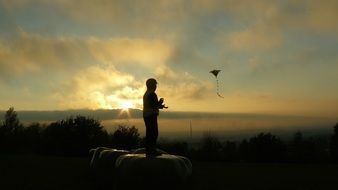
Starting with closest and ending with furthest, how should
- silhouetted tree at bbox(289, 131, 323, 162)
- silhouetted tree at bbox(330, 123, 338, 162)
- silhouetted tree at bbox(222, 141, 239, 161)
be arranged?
silhouetted tree at bbox(222, 141, 239, 161)
silhouetted tree at bbox(289, 131, 323, 162)
silhouetted tree at bbox(330, 123, 338, 162)

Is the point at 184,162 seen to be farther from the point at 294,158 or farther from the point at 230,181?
the point at 294,158

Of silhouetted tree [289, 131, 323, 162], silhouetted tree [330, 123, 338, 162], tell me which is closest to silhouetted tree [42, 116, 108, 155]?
silhouetted tree [289, 131, 323, 162]

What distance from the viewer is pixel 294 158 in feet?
265

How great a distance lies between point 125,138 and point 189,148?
15617 millimetres

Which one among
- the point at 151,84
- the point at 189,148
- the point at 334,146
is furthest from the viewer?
the point at 334,146

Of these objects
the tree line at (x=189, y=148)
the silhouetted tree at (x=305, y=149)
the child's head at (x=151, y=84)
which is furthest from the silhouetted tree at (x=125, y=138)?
the child's head at (x=151, y=84)

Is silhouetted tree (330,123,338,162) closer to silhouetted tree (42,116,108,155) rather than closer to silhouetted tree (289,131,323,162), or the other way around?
silhouetted tree (289,131,323,162)

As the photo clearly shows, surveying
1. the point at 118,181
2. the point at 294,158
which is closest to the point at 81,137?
the point at 294,158

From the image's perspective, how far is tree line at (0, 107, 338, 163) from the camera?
79688 mm

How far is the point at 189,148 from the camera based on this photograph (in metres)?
75.2

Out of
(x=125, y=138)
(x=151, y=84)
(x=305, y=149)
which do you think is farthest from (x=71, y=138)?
(x=151, y=84)

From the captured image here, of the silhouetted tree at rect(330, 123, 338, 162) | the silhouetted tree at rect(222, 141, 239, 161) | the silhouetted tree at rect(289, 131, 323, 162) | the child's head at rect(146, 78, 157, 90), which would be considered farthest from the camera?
the silhouetted tree at rect(330, 123, 338, 162)

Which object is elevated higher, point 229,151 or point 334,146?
point 334,146

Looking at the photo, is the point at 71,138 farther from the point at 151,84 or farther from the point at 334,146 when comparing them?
the point at 151,84
